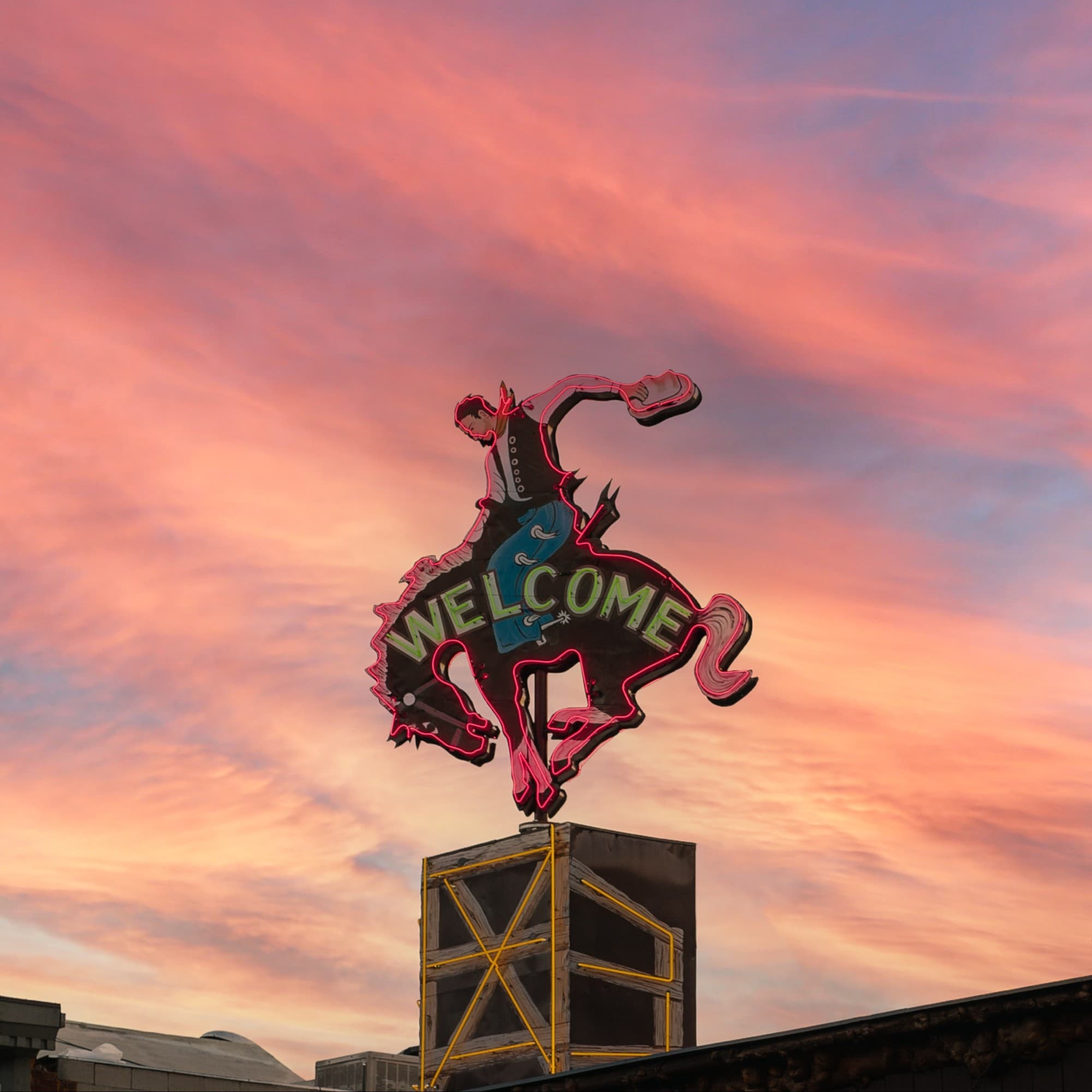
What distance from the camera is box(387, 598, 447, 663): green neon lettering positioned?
45250 mm

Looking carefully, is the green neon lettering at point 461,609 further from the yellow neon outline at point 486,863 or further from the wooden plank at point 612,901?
the wooden plank at point 612,901

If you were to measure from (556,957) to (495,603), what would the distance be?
28.4 ft

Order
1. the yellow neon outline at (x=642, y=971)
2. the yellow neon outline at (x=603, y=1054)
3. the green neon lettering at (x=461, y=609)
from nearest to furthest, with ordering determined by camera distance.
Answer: the yellow neon outline at (x=603, y=1054) → the yellow neon outline at (x=642, y=971) → the green neon lettering at (x=461, y=609)

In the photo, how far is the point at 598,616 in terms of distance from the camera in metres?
42.6

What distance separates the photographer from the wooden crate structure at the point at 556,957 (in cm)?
4038

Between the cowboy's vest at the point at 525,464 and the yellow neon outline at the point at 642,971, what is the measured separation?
966cm

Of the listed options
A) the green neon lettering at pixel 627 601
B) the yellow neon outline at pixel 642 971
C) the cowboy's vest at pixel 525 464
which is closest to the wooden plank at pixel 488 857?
the yellow neon outline at pixel 642 971

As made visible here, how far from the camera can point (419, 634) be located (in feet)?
Result: 149

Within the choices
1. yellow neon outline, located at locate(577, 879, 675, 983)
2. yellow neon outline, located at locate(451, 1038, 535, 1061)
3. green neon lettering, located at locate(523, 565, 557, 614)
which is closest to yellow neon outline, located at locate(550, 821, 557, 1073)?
yellow neon outline, located at locate(451, 1038, 535, 1061)

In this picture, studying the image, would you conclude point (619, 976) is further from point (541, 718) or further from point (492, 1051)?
point (541, 718)

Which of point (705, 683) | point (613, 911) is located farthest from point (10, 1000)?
point (705, 683)

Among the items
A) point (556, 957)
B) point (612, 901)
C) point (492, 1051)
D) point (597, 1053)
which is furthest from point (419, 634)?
point (597, 1053)

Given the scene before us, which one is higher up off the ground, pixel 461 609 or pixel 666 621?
pixel 461 609

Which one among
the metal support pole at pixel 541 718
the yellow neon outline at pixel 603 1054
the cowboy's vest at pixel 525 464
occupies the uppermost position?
the cowboy's vest at pixel 525 464
